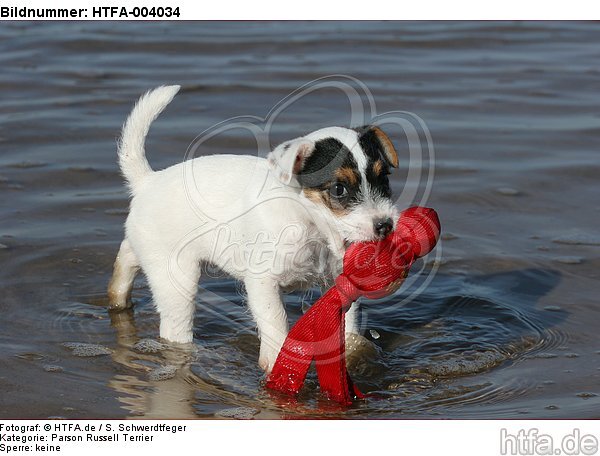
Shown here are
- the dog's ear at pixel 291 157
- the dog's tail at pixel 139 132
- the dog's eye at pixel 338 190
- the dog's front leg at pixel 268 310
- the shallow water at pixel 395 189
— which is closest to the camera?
the dog's eye at pixel 338 190

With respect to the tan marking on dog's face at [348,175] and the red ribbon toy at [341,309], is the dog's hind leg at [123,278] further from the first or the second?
the tan marking on dog's face at [348,175]

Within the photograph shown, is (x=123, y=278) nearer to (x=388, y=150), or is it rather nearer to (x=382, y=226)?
(x=388, y=150)

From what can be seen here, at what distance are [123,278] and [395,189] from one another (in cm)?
321

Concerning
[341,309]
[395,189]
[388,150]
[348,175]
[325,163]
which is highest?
[395,189]

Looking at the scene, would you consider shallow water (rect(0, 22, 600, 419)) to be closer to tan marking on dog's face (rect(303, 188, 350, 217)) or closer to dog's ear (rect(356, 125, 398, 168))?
tan marking on dog's face (rect(303, 188, 350, 217))

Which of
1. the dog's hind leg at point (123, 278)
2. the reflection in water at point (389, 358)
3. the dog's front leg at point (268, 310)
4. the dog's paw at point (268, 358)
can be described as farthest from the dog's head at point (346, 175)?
the dog's hind leg at point (123, 278)

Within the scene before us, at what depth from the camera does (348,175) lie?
591 cm

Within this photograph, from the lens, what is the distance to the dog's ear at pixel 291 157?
606 cm

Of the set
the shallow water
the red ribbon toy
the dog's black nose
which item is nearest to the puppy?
the dog's black nose

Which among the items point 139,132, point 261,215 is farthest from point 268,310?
point 139,132
